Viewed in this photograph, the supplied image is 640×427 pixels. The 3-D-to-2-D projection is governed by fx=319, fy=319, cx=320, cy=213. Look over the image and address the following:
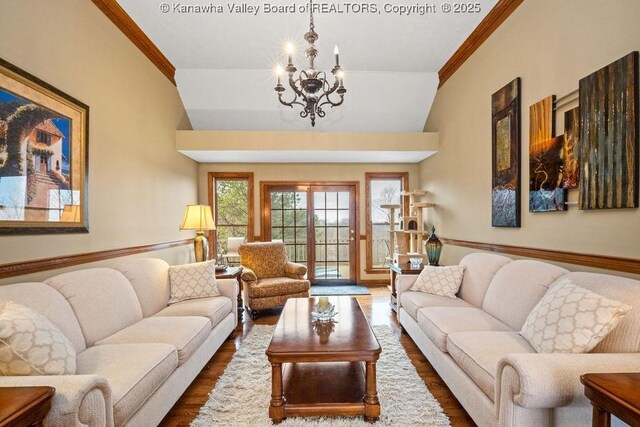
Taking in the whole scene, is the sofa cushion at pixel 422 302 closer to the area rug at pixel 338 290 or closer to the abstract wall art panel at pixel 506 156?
the abstract wall art panel at pixel 506 156

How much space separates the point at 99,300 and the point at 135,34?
2.71 meters

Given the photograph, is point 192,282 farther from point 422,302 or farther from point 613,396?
point 613,396

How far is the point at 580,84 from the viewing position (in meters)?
2.16

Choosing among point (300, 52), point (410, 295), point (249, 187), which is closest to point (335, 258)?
point (249, 187)

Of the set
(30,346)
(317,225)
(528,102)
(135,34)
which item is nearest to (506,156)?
(528,102)

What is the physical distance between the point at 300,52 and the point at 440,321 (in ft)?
10.7

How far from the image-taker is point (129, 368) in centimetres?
168

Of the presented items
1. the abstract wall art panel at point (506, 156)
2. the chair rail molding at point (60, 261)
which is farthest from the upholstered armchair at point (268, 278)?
the abstract wall art panel at point (506, 156)

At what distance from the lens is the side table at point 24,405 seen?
3.30 ft

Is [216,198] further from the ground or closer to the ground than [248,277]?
further from the ground

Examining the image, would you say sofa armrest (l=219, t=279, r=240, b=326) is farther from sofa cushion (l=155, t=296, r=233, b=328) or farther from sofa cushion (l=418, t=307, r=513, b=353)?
sofa cushion (l=418, t=307, r=513, b=353)

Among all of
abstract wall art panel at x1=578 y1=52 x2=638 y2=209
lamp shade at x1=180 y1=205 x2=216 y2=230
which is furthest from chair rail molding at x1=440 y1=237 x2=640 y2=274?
lamp shade at x1=180 y1=205 x2=216 y2=230

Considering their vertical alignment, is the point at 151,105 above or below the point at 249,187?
above

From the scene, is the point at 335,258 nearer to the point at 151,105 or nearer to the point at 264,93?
the point at 264,93
